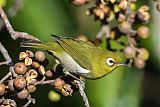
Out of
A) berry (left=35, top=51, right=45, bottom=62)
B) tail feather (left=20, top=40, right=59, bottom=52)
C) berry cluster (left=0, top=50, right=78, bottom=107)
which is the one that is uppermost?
tail feather (left=20, top=40, right=59, bottom=52)

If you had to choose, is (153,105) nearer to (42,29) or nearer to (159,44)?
(159,44)

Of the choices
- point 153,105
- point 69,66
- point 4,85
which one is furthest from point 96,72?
point 153,105

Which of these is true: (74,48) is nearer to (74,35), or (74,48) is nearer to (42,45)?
(42,45)

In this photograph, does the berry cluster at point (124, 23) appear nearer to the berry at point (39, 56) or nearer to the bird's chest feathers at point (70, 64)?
the bird's chest feathers at point (70, 64)

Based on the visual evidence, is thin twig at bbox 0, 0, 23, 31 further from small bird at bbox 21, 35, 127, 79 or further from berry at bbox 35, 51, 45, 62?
berry at bbox 35, 51, 45, 62

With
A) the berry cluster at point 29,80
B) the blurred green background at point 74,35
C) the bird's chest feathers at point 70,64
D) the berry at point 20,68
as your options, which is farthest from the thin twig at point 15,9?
the berry at point 20,68

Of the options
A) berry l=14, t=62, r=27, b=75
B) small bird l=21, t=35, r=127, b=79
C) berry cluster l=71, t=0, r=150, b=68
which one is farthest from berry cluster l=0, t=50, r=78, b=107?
berry cluster l=71, t=0, r=150, b=68

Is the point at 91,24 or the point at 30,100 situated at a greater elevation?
the point at 91,24
